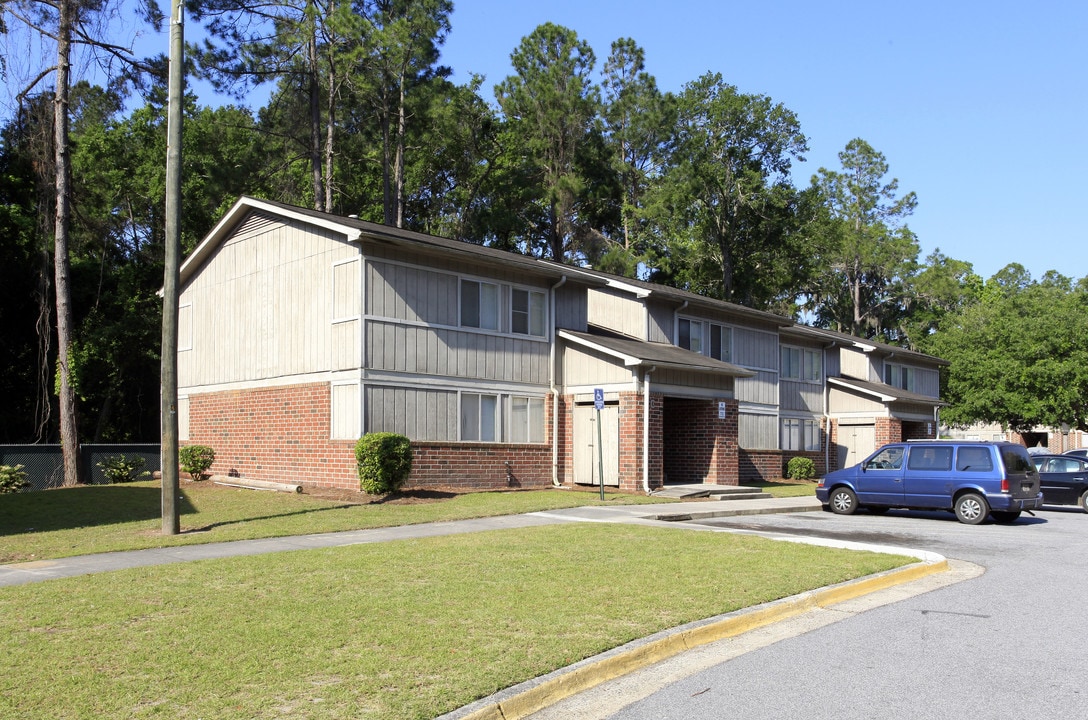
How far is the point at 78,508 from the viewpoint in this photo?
17.9 meters

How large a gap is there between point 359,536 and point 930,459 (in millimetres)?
11911

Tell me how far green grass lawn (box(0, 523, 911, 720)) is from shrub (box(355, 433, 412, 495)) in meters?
6.88

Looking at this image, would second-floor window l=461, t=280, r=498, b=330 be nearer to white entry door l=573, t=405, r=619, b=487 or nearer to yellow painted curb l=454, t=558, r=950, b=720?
white entry door l=573, t=405, r=619, b=487

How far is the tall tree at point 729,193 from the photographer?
171 ft

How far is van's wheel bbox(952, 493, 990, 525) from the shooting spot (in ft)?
60.7

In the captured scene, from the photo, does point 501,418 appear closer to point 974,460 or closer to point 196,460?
point 196,460

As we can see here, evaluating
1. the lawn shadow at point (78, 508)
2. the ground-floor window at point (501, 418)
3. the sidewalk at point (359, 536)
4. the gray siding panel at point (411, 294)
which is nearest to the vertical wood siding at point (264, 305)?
the gray siding panel at point (411, 294)

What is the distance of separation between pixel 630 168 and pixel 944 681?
47.3m

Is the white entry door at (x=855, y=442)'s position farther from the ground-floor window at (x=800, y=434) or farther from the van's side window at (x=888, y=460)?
the van's side window at (x=888, y=460)

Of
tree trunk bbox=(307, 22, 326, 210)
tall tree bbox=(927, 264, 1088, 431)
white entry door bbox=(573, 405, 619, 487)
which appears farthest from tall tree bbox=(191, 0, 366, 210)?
tall tree bbox=(927, 264, 1088, 431)

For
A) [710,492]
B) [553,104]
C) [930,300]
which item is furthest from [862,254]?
[710,492]

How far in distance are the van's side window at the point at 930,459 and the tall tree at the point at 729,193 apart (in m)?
32.4

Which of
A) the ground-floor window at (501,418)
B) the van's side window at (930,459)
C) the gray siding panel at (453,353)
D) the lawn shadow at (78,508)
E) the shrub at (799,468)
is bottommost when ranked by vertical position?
the shrub at (799,468)

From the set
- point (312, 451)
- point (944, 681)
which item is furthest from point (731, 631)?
point (312, 451)
